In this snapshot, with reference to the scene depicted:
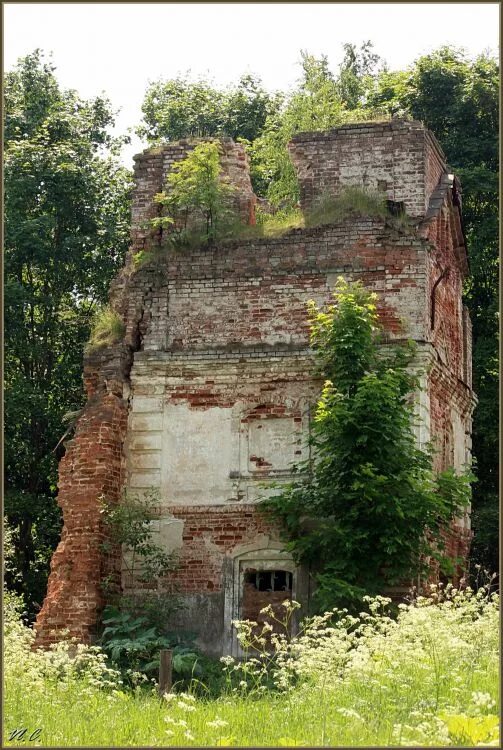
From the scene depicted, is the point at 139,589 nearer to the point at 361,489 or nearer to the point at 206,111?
the point at 361,489

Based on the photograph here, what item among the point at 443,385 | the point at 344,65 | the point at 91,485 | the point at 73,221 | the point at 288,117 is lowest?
the point at 91,485

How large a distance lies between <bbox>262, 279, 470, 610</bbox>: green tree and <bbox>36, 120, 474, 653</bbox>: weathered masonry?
0.78 m

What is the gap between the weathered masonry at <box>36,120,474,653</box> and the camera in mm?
17609

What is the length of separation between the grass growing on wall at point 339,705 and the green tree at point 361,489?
8.67 feet

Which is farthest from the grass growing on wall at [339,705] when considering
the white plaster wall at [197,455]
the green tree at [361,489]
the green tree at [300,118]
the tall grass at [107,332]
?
the green tree at [300,118]

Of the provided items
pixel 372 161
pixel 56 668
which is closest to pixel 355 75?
pixel 372 161

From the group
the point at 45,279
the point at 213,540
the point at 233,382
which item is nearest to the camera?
the point at 213,540

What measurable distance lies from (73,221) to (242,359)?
10.3 meters

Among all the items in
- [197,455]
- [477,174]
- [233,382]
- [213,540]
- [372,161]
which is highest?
[477,174]

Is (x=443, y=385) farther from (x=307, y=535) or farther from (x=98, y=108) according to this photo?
(x=98, y=108)

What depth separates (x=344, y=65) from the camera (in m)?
31.8

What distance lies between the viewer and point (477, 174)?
1006 inches

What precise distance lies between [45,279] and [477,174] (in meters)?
9.04

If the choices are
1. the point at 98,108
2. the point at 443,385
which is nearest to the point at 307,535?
the point at 443,385
